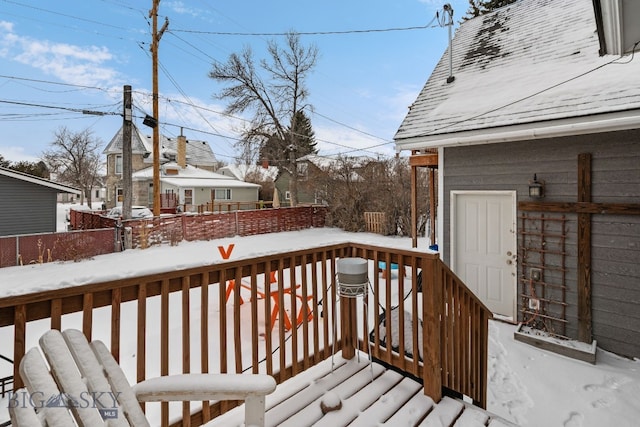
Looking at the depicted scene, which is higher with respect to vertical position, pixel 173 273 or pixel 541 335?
pixel 173 273

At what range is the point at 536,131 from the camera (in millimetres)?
3834

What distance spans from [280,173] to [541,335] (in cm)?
2300

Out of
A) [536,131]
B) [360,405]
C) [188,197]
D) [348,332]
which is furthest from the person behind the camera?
[188,197]

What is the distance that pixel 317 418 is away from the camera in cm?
191

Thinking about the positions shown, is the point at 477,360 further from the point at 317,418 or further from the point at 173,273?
the point at 173,273

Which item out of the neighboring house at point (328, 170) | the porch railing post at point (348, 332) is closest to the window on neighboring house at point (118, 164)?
the neighboring house at point (328, 170)

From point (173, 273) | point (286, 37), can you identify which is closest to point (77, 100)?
point (286, 37)

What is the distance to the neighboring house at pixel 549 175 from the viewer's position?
11.7ft

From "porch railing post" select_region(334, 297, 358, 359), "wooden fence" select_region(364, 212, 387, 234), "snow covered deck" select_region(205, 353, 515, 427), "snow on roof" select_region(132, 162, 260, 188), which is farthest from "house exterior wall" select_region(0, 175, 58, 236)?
"porch railing post" select_region(334, 297, 358, 359)

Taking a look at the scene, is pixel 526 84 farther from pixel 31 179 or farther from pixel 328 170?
pixel 31 179

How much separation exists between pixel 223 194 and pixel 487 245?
19.6m

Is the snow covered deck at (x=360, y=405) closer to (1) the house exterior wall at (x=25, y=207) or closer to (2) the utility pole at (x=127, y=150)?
(2) the utility pole at (x=127, y=150)

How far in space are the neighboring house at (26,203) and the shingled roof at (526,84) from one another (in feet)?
37.6

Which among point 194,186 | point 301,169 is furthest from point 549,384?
point 194,186
